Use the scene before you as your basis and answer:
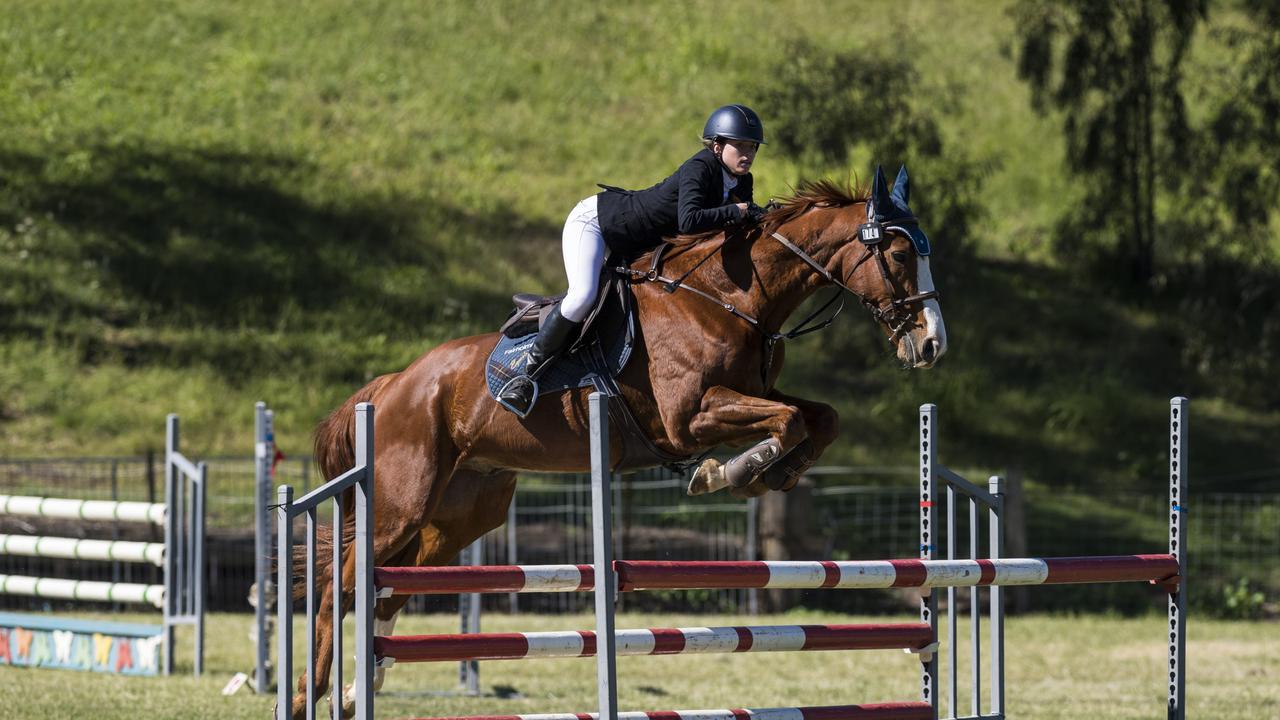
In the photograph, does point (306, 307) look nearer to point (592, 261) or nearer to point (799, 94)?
point (799, 94)

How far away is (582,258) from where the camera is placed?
5.70 meters

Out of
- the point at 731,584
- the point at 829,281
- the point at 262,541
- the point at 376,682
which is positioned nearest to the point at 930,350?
the point at 829,281

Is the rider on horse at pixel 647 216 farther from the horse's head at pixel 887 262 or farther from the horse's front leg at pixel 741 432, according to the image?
the horse's front leg at pixel 741 432

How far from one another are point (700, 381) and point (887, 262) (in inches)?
30.7

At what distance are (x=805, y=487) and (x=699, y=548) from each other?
1.08 meters

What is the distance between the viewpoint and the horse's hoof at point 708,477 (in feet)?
17.1

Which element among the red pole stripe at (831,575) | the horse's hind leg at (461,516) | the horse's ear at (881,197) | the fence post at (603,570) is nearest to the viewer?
the fence post at (603,570)

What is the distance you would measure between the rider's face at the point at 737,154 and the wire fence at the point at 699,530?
6.67m

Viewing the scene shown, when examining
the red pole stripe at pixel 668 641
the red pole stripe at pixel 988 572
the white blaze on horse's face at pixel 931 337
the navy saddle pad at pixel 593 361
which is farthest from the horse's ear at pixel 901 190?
the red pole stripe at pixel 668 641

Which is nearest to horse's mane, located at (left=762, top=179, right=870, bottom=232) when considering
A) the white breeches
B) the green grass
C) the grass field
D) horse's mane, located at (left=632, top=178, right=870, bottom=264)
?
horse's mane, located at (left=632, top=178, right=870, bottom=264)

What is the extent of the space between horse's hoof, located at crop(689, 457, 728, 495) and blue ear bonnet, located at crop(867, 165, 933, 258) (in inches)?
40.9

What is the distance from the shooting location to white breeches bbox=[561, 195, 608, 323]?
5.56 meters

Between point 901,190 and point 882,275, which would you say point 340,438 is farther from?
point 901,190

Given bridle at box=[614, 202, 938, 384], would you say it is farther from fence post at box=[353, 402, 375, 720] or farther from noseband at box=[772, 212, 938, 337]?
fence post at box=[353, 402, 375, 720]
